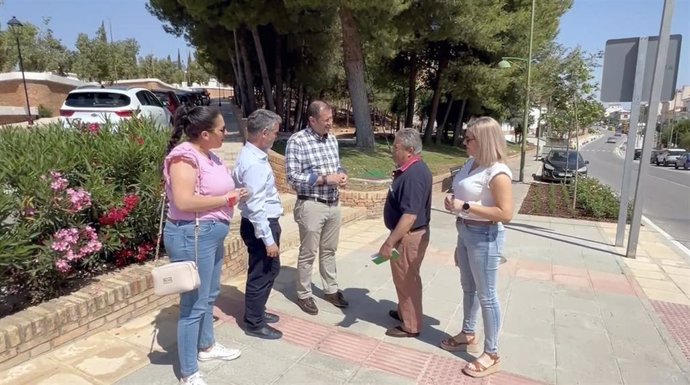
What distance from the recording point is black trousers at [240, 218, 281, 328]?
3.16 m

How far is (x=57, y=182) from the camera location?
10.1 feet

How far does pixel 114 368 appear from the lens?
2803 millimetres

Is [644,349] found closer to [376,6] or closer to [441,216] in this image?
[441,216]

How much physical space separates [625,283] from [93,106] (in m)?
10.9

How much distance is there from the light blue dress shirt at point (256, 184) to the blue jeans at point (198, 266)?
1.10 ft


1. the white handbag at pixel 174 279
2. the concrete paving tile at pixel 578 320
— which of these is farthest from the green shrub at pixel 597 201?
the white handbag at pixel 174 279

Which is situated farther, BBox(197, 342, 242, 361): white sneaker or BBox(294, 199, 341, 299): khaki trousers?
BBox(294, 199, 341, 299): khaki trousers

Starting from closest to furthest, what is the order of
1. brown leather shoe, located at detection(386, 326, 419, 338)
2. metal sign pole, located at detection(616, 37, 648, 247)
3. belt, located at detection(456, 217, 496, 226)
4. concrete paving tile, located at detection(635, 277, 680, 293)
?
belt, located at detection(456, 217, 496, 226) < brown leather shoe, located at detection(386, 326, 419, 338) < concrete paving tile, located at detection(635, 277, 680, 293) < metal sign pole, located at detection(616, 37, 648, 247)

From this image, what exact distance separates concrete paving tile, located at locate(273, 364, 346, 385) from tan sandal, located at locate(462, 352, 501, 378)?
87cm

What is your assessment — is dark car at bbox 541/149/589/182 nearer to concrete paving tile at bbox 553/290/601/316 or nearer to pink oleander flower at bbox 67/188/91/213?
concrete paving tile at bbox 553/290/601/316

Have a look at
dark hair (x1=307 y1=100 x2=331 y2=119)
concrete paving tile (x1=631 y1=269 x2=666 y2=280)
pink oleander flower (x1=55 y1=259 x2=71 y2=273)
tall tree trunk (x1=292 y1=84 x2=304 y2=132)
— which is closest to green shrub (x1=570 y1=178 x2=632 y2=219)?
concrete paving tile (x1=631 y1=269 x2=666 y2=280)

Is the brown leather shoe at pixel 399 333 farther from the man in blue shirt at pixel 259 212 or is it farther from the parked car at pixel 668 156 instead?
the parked car at pixel 668 156

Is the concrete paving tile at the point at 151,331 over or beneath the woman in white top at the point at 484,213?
beneath

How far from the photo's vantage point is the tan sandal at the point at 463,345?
3250 mm
